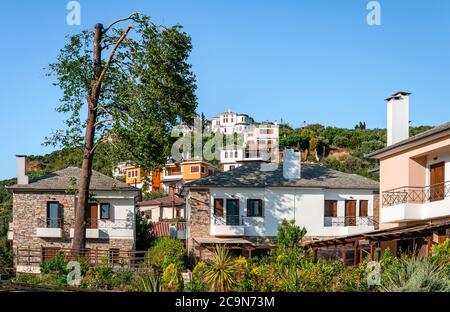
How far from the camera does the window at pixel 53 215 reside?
4350 centimetres

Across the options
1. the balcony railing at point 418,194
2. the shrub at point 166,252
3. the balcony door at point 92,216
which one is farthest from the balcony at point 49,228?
the balcony railing at point 418,194

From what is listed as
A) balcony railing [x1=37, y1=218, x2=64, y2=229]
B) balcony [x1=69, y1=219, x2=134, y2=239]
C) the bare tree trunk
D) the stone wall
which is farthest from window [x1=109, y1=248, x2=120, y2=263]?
balcony railing [x1=37, y1=218, x2=64, y2=229]

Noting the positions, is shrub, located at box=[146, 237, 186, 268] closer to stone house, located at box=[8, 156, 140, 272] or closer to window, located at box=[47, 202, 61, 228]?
stone house, located at box=[8, 156, 140, 272]

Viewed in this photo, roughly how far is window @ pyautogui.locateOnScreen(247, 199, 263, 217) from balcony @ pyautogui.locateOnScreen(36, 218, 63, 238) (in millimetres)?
10198

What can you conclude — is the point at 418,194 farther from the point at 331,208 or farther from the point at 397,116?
the point at 331,208

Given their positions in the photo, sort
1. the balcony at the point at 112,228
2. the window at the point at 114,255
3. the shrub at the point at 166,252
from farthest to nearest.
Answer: the balcony at the point at 112,228 < the window at the point at 114,255 < the shrub at the point at 166,252

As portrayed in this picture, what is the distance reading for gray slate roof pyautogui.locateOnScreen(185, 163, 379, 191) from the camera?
42938 millimetres

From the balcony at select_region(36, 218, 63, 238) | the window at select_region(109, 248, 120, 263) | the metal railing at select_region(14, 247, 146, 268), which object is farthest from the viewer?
the balcony at select_region(36, 218, 63, 238)

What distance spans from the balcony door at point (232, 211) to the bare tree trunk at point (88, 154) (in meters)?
8.81

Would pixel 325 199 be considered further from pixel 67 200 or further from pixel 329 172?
pixel 67 200

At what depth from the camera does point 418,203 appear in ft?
95.8

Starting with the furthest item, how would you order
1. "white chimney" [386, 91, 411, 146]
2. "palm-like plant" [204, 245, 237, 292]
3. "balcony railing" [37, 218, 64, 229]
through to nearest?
"balcony railing" [37, 218, 64, 229], "white chimney" [386, 91, 411, 146], "palm-like plant" [204, 245, 237, 292]

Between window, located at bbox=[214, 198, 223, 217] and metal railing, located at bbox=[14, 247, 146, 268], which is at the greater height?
window, located at bbox=[214, 198, 223, 217]

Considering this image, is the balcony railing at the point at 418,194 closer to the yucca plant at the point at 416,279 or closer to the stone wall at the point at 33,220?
the yucca plant at the point at 416,279
